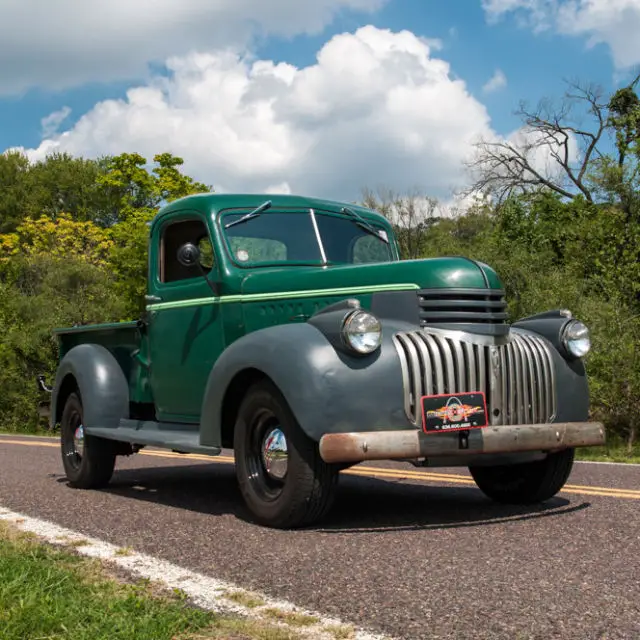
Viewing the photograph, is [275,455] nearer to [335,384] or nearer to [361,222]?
[335,384]

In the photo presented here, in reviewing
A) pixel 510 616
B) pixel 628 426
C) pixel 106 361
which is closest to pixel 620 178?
pixel 628 426

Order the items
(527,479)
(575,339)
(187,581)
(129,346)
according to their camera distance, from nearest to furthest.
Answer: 1. (187,581)
2. (575,339)
3. (527,479)
4. (129,346)

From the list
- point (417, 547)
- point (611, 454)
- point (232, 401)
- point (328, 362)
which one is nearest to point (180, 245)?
point (232, 401)

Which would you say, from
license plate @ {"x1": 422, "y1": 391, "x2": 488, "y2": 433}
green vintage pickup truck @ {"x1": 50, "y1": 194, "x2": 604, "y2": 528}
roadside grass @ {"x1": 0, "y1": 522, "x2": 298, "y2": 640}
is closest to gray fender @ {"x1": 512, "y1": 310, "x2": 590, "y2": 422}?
green vintage pickup truck @ {"x1": 50, "y1": 194, "x2": 604, "y2": 528}

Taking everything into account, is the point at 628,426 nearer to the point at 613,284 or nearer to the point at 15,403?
the point at 613,284

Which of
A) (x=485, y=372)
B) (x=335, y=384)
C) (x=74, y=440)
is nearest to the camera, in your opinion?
(x=335, y=384)

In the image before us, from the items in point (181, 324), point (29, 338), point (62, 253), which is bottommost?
point (181, 324)

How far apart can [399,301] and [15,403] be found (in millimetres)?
19717

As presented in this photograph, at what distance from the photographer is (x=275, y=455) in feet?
19.1

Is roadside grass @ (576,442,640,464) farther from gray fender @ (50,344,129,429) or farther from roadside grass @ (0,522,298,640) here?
roadside grass @ (0,522,298,640)

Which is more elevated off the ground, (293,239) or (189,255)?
(293,239)

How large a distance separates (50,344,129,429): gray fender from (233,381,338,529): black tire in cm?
222

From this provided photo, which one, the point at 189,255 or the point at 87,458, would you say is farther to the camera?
the point at 87,458

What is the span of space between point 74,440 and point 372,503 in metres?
3.11
